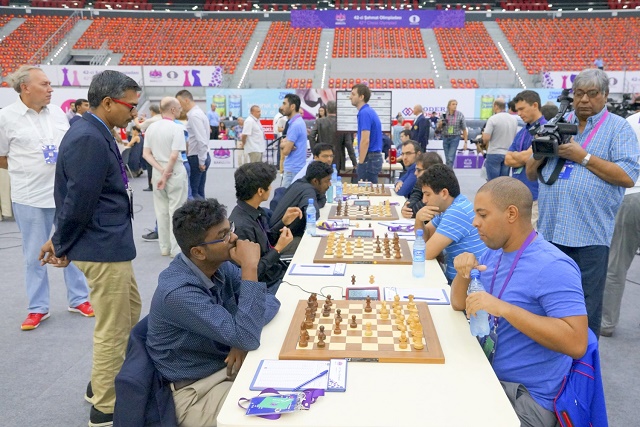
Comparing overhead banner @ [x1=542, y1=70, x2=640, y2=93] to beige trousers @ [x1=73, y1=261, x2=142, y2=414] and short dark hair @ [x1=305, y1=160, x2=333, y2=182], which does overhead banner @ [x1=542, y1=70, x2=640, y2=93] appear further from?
beige trousers @ [x1=73, y1=261, x2=142, y2=414]

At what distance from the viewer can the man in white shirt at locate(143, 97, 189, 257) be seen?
197 inches

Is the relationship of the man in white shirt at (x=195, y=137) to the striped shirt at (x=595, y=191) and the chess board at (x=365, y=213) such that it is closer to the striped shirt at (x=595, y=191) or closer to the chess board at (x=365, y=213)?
the chess board at (x=365, y=213)

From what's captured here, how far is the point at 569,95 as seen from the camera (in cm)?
277

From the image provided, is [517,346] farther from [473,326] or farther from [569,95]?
[569,95]

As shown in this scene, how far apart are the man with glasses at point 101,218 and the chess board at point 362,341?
0.91 metres

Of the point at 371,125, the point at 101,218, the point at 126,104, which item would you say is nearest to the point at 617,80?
the point at 371,125

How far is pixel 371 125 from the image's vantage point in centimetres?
598

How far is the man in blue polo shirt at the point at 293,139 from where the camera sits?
20.0 ft

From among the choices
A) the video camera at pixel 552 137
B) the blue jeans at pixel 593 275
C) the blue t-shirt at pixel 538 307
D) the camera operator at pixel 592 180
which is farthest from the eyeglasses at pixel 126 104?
the blue jeans at pixel 593 275

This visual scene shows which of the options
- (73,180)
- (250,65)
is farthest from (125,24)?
(73,180)

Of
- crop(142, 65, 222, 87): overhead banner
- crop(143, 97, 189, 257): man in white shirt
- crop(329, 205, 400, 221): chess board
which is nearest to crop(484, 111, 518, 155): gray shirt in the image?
crop(329, 205, 400, 221): chess board

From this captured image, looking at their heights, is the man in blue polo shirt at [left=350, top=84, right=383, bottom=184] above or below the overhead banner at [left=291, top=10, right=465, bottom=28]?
below

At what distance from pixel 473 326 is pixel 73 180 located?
1.72 meters

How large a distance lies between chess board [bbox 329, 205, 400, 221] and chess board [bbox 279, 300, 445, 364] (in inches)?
74.7
